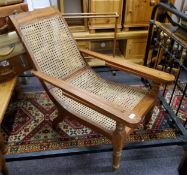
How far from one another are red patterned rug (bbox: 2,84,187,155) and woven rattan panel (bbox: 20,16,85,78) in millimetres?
473

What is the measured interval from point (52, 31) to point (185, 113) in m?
1.41

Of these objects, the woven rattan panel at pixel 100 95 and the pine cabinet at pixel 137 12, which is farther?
the pine cabinet at pixel 137 12

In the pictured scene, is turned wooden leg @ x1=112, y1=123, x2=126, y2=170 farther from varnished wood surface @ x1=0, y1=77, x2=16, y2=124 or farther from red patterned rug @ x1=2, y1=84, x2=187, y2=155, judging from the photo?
varnished wood surface @ x1=0, y1=77, x2=16, y2=124

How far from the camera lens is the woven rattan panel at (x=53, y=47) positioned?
1565 mm

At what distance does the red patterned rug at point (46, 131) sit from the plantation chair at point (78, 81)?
179 mm

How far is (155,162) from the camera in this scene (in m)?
1.58

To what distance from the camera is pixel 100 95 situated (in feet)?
5.32

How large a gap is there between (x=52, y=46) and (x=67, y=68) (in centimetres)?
21

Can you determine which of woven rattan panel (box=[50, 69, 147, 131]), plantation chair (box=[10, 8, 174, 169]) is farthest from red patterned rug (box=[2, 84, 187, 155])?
woven rattan panel (box=[50, 69, 147, 131])

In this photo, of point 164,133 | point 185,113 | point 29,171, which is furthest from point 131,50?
point 29,171

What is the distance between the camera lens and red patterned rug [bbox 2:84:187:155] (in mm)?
1683

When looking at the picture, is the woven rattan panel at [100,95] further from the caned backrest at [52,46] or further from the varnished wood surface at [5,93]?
the varnished wood surface at [5,93]

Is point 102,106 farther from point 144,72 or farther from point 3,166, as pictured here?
point 3,166

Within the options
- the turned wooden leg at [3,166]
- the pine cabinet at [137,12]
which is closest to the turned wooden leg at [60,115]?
the turned wooden leg at [3,166]
